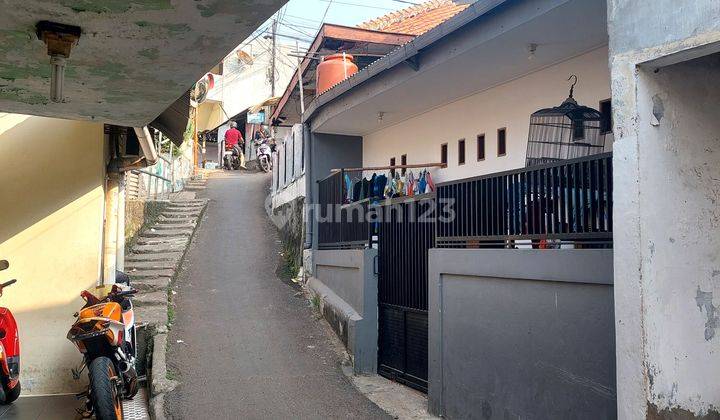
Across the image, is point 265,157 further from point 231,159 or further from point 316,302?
point 316,302

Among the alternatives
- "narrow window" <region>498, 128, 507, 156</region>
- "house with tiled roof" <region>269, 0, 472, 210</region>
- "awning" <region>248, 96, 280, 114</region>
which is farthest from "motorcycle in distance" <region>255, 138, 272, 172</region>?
"narrow window" <region>498, 128, 507, 156</region>

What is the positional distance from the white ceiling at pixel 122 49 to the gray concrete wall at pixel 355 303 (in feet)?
13.0

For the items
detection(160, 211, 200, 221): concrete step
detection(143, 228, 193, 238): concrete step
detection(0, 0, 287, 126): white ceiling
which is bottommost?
detection(143, 228, 193, 238): concrete step

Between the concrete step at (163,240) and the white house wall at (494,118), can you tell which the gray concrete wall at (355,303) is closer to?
the white house wall at (494,118)

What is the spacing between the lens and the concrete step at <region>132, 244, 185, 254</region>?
11.9 meters

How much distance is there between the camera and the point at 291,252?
13.0 m

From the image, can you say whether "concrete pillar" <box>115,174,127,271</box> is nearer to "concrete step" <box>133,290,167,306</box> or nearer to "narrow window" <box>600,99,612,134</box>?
"concrete step" <box>133,290,167,306</box>

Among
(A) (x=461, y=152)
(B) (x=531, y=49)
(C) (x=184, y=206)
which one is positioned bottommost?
(C) (x=184, y=206)

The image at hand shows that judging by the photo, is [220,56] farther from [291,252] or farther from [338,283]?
[291,252]

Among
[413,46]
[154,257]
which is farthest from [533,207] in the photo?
[154,257]

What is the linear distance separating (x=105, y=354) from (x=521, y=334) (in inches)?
158

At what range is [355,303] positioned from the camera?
9.23 m

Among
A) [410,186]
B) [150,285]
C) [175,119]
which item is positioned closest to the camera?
[175,119]

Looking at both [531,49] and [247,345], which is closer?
[531,49]
